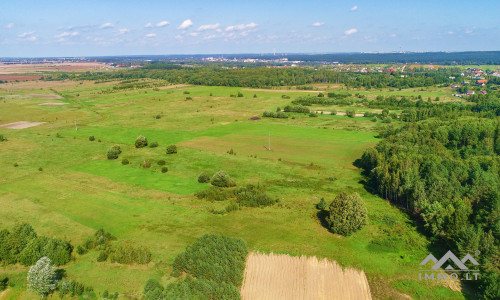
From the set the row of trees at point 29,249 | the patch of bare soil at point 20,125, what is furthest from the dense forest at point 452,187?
the patch of bare soil at point 20,125

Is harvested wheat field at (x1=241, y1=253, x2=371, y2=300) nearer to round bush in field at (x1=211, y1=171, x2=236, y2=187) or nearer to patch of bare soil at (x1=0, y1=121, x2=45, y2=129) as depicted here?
round bush in field at (x1=211, y1=171, x2=236, y2=187)

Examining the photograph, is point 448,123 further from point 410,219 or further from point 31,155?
point 31,155

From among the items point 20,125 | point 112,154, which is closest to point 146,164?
point 112,154

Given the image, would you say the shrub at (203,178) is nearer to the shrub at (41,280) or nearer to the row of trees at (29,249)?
the row of trees at (29,249)

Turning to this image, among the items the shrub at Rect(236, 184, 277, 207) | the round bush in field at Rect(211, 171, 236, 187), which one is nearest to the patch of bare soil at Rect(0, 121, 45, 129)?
the round bush in field at Rect(211, 171, 236, 187)

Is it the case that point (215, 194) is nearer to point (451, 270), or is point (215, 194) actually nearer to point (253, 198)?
point (253, 198)

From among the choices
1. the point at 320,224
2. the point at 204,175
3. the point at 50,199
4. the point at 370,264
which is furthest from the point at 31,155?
the point at 370,264
